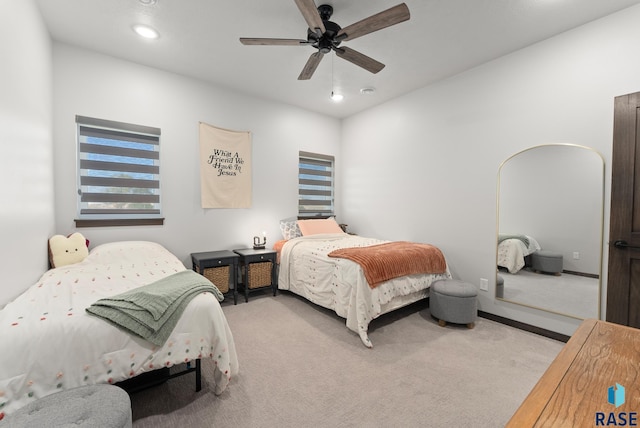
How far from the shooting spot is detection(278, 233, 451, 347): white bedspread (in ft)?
8.64

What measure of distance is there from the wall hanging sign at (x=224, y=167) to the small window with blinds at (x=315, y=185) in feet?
3.41

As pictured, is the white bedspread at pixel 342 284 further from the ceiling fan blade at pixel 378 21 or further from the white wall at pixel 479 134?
the ceiling fan blade at pixel 378 21

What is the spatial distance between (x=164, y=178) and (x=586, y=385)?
154 inches

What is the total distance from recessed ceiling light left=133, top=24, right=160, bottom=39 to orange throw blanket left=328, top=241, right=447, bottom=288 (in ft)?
9.30

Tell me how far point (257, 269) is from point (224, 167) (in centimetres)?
150

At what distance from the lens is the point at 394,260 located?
289 centimetres

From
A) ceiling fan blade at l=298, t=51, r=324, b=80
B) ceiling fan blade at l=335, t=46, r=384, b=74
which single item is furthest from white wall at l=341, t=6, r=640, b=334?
ceiling fan blade at l=298, t=51, r=324, b=80

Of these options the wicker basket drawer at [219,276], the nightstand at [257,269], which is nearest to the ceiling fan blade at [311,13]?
the nightstand at [257,269]

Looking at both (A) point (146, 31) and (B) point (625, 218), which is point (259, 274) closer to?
(A) point (146, 31)

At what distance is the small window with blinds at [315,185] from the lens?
4816 millimetres

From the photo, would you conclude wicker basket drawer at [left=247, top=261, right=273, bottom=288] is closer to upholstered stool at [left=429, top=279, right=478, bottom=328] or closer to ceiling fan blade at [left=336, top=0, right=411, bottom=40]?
upholstered stool at [left=429, top=279, right=478, bottom=328]

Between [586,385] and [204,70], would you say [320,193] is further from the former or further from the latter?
[586,385]

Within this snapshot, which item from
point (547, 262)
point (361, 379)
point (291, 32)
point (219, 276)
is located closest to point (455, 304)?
point (547, 262)

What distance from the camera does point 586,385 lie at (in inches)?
29.8
